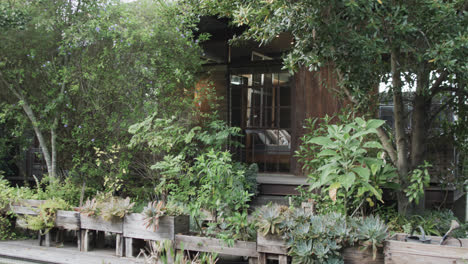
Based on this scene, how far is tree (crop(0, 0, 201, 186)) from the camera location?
6.12 meters

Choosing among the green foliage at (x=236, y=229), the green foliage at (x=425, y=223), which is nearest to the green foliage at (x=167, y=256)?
the green foliage at (x=236, y=229)

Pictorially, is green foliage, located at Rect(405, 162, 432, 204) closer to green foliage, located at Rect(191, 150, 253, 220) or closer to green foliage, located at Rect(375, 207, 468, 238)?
green foliage, located at Rect(375, 207, 468, 238)

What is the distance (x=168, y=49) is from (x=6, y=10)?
7.94ft

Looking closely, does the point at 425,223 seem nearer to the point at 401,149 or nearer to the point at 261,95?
the point at 401,149

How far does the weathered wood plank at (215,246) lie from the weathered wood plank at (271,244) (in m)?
0.14

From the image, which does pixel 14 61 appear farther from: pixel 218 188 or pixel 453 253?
pixel 453 253

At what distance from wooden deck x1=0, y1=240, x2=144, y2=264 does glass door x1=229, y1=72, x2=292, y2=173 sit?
13.0ft

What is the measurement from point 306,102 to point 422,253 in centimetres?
455

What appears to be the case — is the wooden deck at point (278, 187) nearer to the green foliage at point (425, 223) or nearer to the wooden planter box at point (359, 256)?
the green foliage at point (425, 223)

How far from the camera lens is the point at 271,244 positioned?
3990 mm

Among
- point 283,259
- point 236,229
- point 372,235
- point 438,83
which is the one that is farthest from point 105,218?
point 438,83

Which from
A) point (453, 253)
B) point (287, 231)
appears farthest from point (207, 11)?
point (453, 253)

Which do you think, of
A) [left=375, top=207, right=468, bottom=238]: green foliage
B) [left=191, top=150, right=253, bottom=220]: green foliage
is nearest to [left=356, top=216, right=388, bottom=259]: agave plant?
[left=375, top=207, right=468, bottom=238]: green foliage

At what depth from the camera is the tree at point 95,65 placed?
6.12 m
